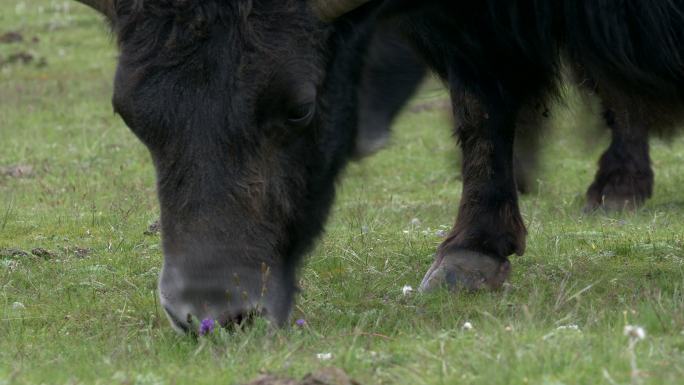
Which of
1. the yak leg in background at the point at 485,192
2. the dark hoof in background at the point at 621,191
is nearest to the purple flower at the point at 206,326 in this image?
the yak leg in background at the point at 485,192

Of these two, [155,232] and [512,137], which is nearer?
[512,137]

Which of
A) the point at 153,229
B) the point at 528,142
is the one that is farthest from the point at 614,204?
the point at 153,229

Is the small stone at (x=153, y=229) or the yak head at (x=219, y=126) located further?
the small stone at (x=153, y=229)

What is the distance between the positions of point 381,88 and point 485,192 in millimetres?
1241

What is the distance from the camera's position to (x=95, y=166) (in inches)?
452

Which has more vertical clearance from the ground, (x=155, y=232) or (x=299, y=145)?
(x=299, y=145)

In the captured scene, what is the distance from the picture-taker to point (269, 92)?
4.04 meters

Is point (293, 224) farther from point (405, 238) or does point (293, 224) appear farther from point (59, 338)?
point (405, 238)

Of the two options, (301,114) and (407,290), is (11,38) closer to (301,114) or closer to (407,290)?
(407,290)

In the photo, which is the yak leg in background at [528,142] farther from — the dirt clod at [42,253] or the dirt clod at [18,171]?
the dirt clod at [18,171]

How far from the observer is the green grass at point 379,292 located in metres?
3.52

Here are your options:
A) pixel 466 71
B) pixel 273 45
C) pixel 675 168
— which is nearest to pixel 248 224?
pixel 273 45

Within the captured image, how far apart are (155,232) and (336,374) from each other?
4162 mm

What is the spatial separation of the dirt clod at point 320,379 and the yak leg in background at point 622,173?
5.30 meters
